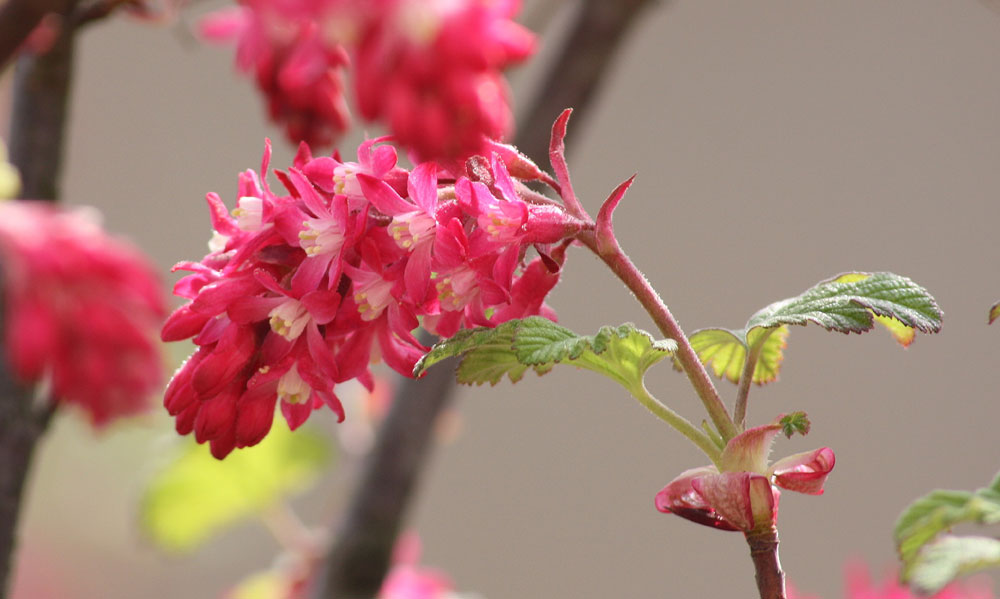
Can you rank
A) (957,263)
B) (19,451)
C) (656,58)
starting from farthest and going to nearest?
(656,58)
(957,263)
(19,451)

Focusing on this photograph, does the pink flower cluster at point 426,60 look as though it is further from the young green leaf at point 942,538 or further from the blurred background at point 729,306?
the blurred background at point 729,306

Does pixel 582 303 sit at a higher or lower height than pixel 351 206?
lower

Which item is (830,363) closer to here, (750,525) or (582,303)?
(582,303)

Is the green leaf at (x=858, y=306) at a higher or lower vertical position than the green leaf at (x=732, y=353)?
higher

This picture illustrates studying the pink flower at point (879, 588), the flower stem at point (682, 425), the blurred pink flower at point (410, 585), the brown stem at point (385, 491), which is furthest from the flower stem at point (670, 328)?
the blurred pink flower at point (410, 585)

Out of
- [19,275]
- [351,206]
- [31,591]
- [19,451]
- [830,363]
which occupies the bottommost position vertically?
[31,591]

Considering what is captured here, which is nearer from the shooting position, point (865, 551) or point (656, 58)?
point (865, 551)

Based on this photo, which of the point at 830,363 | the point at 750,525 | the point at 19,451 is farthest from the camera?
the point at 830,363

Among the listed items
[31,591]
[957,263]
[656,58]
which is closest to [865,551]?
[957,263]
